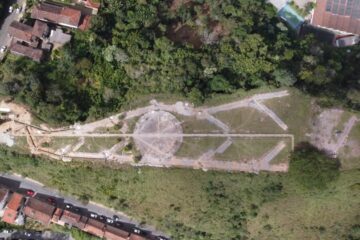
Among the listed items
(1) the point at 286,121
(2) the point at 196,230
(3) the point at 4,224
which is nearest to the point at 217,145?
(1) the point at 286,121

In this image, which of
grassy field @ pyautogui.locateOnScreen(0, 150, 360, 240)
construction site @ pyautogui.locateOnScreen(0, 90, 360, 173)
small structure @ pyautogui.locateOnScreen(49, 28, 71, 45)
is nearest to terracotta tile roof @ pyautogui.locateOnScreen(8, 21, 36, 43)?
small structure @ pyautogui.locateOnScreen(49, 28, 71, 45)

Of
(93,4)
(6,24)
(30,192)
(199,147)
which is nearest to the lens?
(199,147)

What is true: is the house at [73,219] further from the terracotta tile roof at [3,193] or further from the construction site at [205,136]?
the construction site at [205,136]

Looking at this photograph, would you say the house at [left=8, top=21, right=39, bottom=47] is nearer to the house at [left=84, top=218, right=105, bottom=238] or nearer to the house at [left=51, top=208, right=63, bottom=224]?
the house at [left=51, top=208, right=63, bottom=224]

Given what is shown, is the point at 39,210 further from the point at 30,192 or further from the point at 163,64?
the point at 163,64

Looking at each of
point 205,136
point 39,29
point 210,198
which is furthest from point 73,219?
point 39,29

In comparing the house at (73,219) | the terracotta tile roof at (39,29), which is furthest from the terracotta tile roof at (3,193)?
the terracotta tile roof at (39,29)

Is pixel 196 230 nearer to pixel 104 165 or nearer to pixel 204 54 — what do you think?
pixel 104 165
